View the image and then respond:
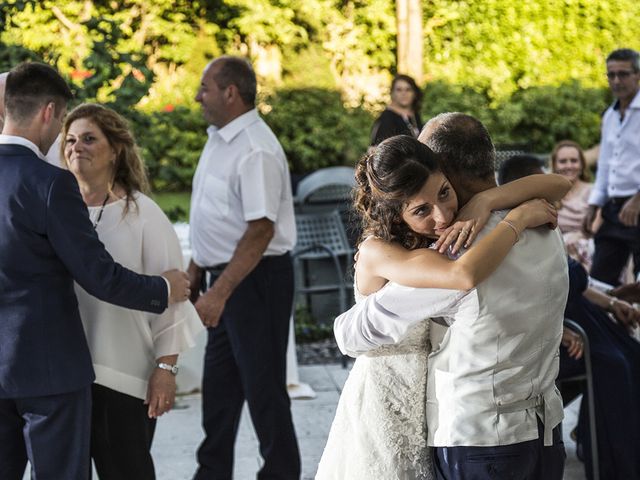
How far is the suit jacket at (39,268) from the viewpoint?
2.97 metres

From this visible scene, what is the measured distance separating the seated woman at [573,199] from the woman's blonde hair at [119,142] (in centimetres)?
354

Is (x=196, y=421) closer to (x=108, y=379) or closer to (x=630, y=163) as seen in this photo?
(x=108, y=379)

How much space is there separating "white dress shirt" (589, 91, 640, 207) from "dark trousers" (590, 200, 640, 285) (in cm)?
9

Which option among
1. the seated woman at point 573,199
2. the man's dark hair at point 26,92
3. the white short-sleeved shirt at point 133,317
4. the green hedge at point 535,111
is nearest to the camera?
the man's dark hair at point 26,92

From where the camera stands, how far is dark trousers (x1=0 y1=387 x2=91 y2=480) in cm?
307

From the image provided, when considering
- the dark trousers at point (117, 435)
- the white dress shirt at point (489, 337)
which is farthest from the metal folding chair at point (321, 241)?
the white dress shirt at point (489, 337)

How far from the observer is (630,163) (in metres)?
6.07

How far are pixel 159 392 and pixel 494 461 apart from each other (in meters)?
1.44

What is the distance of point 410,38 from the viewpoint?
12242 millimetres

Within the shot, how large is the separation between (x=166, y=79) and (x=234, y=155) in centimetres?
809

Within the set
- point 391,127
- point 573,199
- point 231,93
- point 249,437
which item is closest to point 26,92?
point 231,93

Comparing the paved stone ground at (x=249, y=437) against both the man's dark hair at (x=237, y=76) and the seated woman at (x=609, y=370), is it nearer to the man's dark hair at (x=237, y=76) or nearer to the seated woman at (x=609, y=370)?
the seated woman at (x=609, y=370)

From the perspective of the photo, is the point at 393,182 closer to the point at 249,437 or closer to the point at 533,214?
the point at 533,214

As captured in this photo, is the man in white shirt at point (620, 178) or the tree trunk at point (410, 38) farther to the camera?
the tree trunk at point (410, 38)
